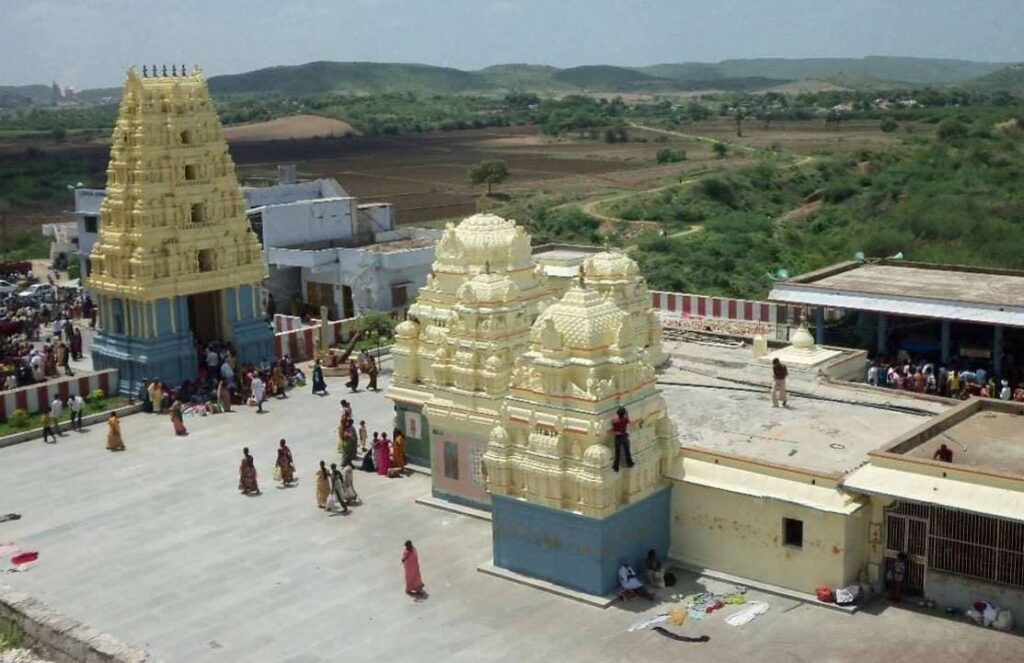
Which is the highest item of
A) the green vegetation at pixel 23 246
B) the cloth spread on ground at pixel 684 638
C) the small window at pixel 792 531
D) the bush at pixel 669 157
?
the bush at pixel 669 157

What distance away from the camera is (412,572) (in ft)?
56.8

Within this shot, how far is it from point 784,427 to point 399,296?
19.2 meters

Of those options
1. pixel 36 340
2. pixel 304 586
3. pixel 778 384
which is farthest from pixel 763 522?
pixel 36 340

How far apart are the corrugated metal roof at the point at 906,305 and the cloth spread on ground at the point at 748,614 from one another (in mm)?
11443

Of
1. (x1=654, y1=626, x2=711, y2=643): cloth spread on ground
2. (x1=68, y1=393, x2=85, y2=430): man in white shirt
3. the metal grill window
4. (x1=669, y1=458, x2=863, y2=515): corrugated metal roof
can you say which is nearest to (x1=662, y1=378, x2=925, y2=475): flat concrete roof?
(x1=669, y1=458, x2=863, y2=515): corrugated metal roof

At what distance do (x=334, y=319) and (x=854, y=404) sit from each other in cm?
2054

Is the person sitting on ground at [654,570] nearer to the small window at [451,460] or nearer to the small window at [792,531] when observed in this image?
the small window at [792,531]

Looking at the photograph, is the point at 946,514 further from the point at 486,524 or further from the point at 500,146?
the point at 500,146

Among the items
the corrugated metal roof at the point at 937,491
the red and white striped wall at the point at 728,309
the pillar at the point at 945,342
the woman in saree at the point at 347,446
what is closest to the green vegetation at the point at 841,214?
the red and white striped wall at the point at 728,309

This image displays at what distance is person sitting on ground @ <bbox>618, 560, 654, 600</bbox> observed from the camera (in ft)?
55.7

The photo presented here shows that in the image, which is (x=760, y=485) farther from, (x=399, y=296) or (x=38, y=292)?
(x=38, y=292)

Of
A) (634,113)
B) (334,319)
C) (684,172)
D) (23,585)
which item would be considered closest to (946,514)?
(23,585)

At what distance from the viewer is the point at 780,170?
73.1 meters

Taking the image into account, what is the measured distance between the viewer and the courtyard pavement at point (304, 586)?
15.5m
